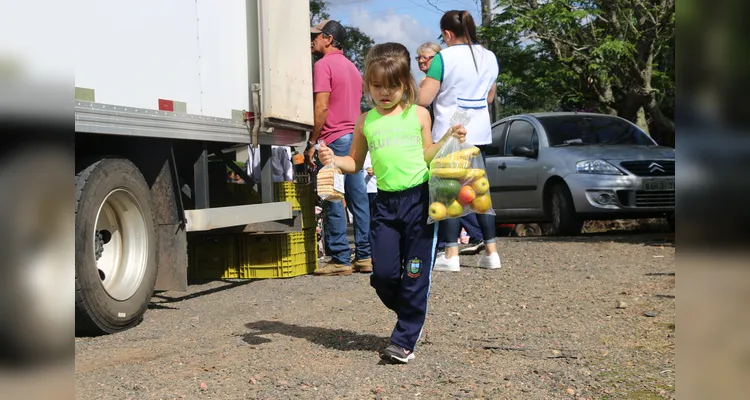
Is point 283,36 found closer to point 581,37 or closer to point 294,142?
point 294,142

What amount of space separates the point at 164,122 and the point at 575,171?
21.3 ft

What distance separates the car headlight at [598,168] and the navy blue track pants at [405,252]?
7.12m

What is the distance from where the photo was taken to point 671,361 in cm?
496

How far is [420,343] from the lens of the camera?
5555 millimetres

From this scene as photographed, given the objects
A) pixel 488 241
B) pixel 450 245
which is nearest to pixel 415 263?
pixel 450 245

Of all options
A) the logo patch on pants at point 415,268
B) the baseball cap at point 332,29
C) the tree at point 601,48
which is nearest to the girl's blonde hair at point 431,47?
the baseball cap at point 332,29

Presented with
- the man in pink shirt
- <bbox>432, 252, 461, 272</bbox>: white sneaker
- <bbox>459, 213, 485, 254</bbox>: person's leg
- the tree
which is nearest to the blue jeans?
the man in pink shirt

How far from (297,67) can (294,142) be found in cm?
81

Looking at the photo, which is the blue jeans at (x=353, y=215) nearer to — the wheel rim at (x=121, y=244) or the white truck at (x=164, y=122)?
the white truck at (x=164, y=122)

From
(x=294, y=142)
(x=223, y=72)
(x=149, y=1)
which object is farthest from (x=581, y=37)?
(x=149, y=1)

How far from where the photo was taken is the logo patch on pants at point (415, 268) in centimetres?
508

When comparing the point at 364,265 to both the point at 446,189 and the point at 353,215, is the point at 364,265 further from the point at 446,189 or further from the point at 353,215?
the point at 446,189

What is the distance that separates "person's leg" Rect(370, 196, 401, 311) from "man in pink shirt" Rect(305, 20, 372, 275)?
3.66 meters

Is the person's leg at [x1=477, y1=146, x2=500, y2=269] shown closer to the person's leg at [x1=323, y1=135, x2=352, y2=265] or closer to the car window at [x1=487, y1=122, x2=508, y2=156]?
the person's leg at [x1=323, y1=135, x2=352, y2=265]
